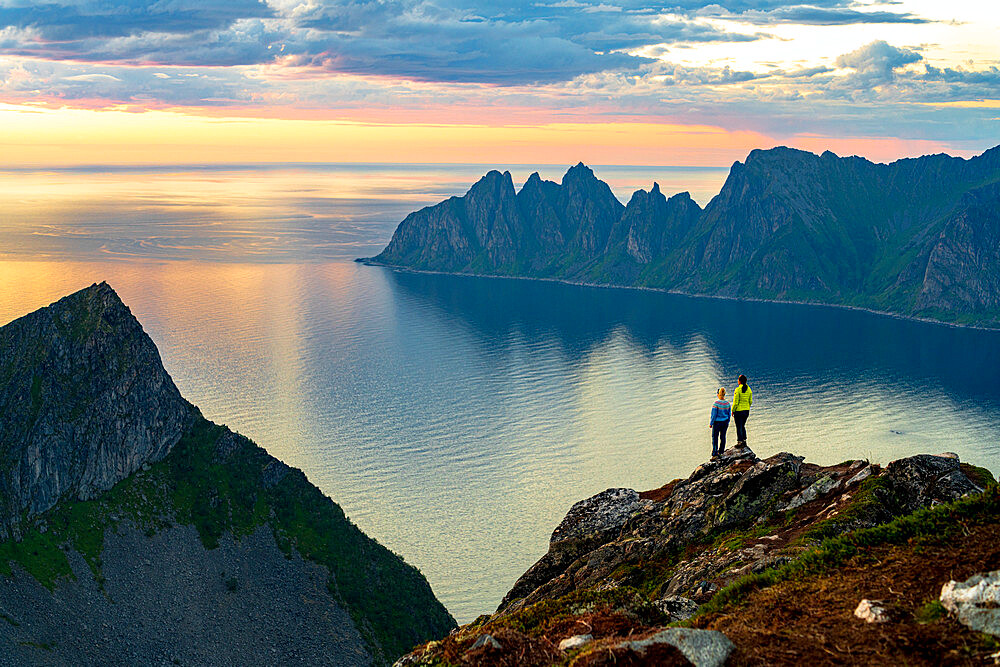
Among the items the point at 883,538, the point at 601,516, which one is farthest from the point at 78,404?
the point at 883,538

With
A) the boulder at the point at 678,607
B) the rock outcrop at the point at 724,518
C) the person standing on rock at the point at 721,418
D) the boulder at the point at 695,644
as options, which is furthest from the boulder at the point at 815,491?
the boulder at the point at 695,644

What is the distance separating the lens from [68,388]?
107m

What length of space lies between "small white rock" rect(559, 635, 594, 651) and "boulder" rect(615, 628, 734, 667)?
2545mm

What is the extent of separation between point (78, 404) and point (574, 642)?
10647 centimetres

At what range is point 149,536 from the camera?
97.5 metres

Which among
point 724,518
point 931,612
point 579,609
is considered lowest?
point 724,518

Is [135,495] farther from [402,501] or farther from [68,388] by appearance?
[402,501]

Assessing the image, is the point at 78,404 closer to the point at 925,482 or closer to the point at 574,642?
the point at 574,642

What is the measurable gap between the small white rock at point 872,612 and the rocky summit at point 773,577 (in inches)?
1.5

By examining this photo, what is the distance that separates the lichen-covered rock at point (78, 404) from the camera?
325 feet

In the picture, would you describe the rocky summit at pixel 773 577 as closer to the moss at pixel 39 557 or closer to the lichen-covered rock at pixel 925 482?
the lichen-covered rock at pixel 925 482

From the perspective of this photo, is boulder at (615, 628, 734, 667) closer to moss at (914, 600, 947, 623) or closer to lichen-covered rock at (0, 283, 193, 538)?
moss at (914, 600, 947, 623)

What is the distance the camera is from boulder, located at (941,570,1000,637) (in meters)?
14.4

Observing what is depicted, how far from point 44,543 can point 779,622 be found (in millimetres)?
95800
